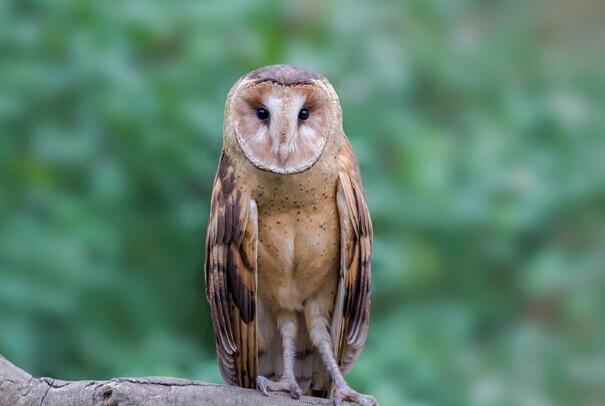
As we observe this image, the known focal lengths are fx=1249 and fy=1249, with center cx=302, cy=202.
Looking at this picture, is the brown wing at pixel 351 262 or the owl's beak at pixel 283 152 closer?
the owl's beak at pixel 283 152

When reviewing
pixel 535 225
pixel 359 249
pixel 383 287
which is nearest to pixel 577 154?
pixel 535 225

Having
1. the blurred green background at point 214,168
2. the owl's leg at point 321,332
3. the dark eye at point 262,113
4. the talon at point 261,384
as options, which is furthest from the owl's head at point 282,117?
the blurred green background at point 214,168

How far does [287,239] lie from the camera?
4.39 meters

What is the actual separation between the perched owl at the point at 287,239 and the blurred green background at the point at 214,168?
900 mm

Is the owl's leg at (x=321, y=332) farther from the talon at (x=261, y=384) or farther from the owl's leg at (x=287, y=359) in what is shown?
the talon at (x=261, y=384)

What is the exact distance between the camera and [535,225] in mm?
7043

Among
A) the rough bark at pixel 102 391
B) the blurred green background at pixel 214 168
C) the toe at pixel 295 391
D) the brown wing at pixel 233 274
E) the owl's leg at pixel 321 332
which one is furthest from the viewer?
the blurred green background at pixel 214 168

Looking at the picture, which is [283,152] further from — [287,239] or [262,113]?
[287,239]

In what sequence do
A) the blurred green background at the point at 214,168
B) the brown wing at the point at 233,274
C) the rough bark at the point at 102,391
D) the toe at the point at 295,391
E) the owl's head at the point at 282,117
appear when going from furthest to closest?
the blurred green background at the point at 214,168 < the brown wing at the point at 233,274 < the toe at the point at 295,391 < the owl's head at the point at 282,117 < the rough bark at the point at 102,391

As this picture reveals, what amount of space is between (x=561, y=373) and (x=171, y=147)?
2.52 m

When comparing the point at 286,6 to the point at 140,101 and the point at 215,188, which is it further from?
the point at 215,188

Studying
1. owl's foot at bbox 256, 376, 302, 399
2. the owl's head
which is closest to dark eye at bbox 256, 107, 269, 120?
the owl's head

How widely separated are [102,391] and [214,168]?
2.54 meters

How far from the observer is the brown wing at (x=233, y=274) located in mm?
4332
